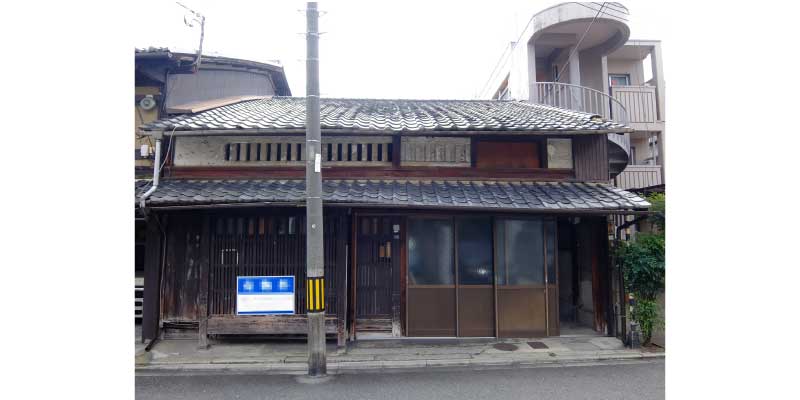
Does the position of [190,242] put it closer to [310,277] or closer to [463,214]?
[310,277]

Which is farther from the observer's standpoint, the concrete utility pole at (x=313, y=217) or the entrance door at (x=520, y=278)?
the entrance door at (x=520, y=278)

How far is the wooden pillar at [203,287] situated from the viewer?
27.4 ft

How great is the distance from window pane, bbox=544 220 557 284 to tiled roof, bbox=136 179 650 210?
910 millimetres

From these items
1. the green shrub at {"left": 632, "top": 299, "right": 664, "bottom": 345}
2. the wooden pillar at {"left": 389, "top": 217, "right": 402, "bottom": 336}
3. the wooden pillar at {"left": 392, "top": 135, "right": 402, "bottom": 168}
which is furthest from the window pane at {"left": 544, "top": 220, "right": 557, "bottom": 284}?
the wooden pillar at {"left": 392, "top": 135, "right": 402, "bottom": 168}

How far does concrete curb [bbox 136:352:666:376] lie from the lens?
7258 mm

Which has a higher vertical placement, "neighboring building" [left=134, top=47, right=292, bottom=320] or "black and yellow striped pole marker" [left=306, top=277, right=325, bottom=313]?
"neighboring building" [left=134, top=47, right=292, bottom=320]

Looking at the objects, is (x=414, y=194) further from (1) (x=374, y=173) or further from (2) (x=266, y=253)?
(2) (x=266, y=253)

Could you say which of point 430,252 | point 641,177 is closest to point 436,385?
point 430,252

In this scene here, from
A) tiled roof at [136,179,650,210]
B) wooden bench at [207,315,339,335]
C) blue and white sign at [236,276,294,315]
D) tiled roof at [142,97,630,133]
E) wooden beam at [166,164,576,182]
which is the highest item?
tiled roof at [142,97,630,133]

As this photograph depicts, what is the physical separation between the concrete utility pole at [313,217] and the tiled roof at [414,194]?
3.11ft

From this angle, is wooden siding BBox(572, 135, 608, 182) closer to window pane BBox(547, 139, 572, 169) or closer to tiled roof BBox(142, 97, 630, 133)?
window pane BBox(547, 139, 572, 169)

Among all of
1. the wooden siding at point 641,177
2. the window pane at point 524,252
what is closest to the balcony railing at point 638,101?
the wooden siding at point 641,177

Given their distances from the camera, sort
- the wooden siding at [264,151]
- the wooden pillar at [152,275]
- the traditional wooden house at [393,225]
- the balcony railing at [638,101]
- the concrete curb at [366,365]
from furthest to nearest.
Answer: the balcony railing at [638,101] < the wooden siding at [264,151] < the wooden pillar at [152,275] < the traditional wooden house at [393,225] < the concrete curb at [366,365]

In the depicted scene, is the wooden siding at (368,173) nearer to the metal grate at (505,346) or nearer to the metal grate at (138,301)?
the metal grate at (138,301)
